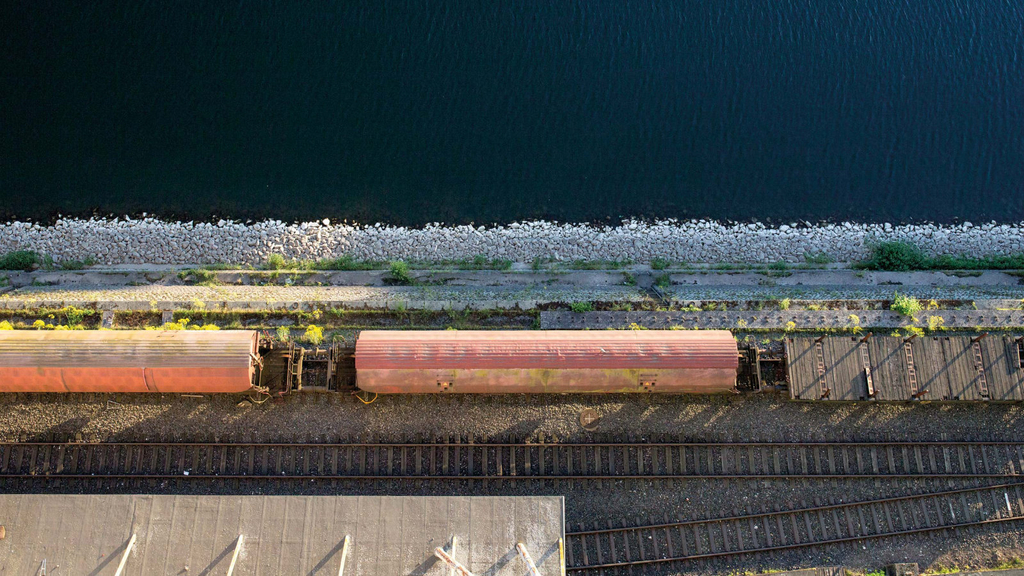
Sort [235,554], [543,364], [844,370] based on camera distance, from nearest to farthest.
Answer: [235,554]
[543,364]
[844,370]

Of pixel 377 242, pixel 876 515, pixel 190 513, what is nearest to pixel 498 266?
pixel 377 242

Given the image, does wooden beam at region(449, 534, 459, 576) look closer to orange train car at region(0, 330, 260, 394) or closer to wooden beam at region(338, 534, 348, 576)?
wooden beam at region(338, 534, 348, 576)

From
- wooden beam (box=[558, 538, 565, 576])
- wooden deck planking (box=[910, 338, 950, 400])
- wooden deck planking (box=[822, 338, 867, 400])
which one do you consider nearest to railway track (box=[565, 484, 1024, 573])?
wooden beam (box=[558, 538, 565, 576])

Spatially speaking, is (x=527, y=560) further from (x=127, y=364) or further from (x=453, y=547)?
(x=127, y=364)

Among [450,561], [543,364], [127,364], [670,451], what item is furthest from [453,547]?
[127,364]

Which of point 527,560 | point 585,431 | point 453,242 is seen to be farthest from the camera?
point 453,242

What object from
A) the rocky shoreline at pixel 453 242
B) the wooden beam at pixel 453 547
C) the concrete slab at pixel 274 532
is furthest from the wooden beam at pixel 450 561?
the rocky shoreline at pixel 453 242

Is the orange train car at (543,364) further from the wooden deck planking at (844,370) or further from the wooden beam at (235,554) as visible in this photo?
the wooden beam at (235,554)

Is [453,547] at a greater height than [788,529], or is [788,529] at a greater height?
[788,529]

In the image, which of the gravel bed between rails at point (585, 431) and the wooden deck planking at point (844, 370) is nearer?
the gravel bed between rails at point (585, 431)
